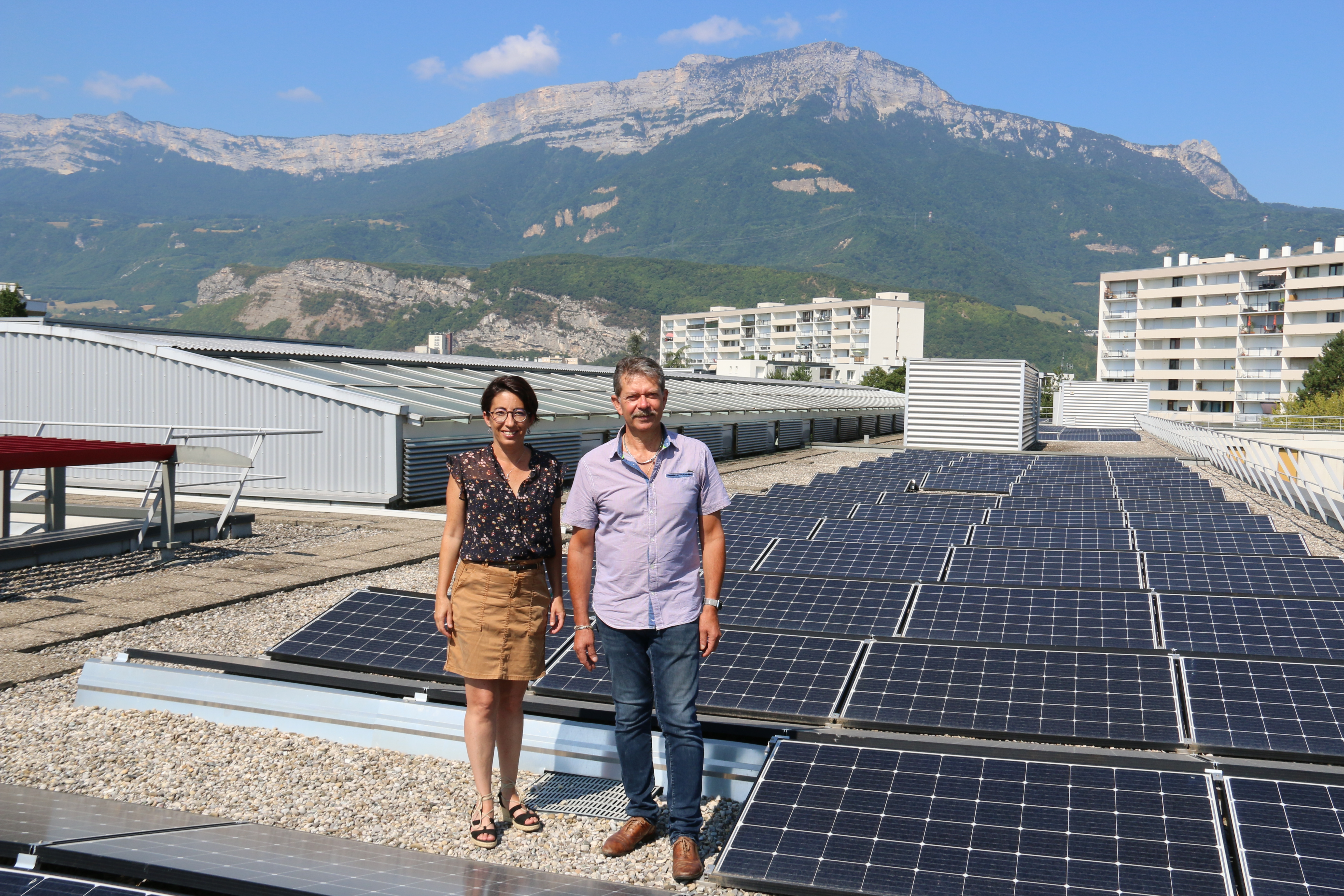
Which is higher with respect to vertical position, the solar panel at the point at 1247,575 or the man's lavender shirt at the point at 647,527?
the man's lavender shirt at the point at 647,527

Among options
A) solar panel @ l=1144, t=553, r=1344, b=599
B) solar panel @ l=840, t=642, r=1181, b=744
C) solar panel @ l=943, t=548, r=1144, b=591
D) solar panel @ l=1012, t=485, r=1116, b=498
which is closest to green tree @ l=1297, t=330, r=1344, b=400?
solar panel @ l=1012, t=485, r=1116, b=498

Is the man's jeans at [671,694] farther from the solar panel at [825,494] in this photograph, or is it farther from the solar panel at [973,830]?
the solar panel at [825,494]

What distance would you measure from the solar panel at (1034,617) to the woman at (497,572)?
310cm

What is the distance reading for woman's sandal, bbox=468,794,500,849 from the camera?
4266 mm

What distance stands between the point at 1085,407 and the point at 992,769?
76835 mm

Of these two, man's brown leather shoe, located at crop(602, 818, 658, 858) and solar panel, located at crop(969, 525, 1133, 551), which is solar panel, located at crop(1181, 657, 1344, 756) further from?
solar panel, located at crop(969, 525, 1133, 551)

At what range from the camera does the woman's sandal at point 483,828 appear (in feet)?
14.0

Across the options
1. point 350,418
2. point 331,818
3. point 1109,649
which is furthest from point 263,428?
point 1109,649

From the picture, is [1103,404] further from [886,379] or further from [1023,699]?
[1023,699]

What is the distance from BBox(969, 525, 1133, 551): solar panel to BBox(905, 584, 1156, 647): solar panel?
103 inches

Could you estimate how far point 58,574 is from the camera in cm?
1068

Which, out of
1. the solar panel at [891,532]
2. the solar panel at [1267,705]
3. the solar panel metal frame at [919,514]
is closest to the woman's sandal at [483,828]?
the solar panel at [1267,705]

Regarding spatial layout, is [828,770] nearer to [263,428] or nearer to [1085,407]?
[263,428]

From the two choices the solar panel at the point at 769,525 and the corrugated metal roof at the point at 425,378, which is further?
the corrugated metal roof at the point at 425,378
